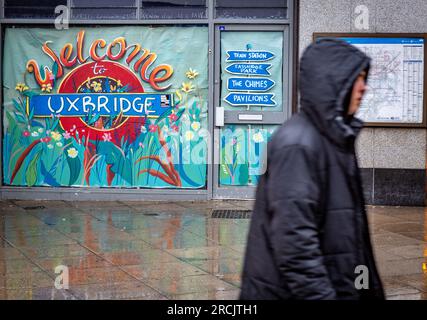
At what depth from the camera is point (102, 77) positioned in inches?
421

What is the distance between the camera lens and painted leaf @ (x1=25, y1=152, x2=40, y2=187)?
35.7 ft

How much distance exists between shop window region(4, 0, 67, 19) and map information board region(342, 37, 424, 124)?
4.47 m

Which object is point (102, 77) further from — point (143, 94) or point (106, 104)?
point (143, 94)

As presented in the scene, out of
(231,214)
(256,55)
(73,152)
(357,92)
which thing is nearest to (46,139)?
(73,152)

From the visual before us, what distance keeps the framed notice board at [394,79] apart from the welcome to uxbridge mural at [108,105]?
7.14 feet

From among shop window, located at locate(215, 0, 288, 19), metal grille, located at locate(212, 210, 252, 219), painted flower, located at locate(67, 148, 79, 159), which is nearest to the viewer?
metal grille, located at locate(212, 210, 252, 219)

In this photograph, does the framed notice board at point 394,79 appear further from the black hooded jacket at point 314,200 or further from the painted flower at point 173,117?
the black hooded jacket at point 314,200

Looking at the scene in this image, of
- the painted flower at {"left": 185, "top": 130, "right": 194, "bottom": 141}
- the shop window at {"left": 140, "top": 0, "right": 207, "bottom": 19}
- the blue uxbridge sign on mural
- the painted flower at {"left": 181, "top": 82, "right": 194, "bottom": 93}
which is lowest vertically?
the painted flower at {"left": 185, "top": 130, "right": 194, "bottom": 141}

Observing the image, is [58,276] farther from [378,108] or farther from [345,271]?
[378,108]

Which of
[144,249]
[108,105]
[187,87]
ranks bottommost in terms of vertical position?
[144,249]

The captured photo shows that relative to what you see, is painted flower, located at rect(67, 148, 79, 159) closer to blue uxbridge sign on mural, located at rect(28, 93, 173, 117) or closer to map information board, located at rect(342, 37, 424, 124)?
blue uxbridge sign on mural, located at rect(28, 93, 173, 117)

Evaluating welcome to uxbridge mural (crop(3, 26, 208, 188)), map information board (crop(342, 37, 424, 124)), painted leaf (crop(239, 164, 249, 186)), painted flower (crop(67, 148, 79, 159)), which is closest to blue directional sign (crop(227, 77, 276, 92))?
welcome to uxbridge mural (crop(3, 26, 208, 188))

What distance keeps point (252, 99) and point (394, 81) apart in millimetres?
2090
